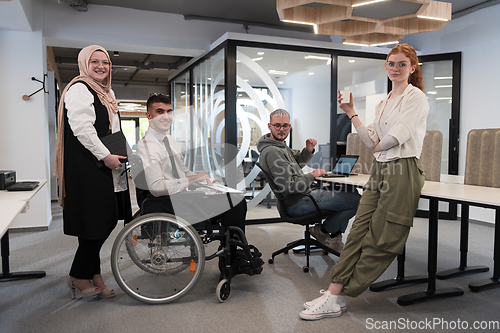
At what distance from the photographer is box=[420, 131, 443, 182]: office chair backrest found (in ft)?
9.71

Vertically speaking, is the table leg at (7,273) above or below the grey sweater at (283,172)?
→ below

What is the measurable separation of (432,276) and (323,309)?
796mm

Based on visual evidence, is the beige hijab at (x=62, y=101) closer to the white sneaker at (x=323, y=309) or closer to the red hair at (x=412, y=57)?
the white sneaker at (x=323, y=309)

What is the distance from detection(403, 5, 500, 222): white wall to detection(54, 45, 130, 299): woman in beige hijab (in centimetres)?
451

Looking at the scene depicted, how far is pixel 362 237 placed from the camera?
2.13 meters

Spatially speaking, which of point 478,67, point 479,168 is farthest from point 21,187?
point 478,67

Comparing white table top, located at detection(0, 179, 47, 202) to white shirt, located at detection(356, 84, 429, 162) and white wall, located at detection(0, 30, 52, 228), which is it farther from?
white wall, located at detection(0, 30, 52, 228)

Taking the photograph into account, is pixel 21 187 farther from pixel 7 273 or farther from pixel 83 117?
pixel 7 273

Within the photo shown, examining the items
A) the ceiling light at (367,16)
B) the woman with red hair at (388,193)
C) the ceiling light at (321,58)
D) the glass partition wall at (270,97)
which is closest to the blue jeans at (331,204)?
the woman with red hair at (388,193)

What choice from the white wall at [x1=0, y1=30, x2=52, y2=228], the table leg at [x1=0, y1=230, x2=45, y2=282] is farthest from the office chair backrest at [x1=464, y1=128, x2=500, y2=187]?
the white wall at [x1=0, y1=30, x2=52, y2=228]

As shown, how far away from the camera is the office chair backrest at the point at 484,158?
2.58 meters

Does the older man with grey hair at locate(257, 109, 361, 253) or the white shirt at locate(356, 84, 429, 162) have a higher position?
the white shirt at locate(356, 84, 429, 162)

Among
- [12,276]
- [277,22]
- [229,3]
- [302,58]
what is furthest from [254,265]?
[277,22]

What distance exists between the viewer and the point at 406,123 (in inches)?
77.2
